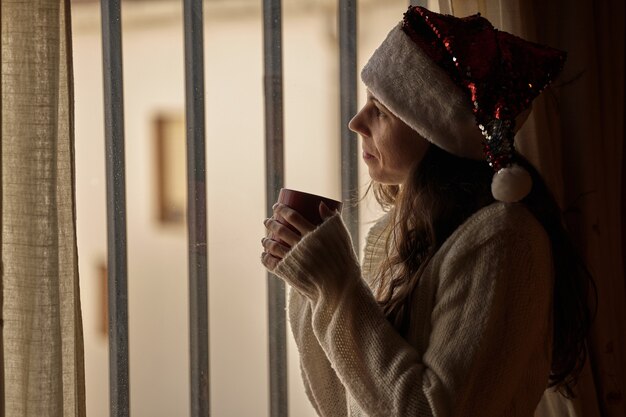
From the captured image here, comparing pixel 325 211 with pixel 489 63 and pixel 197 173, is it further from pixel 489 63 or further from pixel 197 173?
pixel 197 173

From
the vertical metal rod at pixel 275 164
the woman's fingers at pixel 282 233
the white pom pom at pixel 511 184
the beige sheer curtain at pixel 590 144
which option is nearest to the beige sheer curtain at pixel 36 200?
the woman's fingers at pixel 282 233

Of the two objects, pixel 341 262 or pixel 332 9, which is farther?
pixel 332 9

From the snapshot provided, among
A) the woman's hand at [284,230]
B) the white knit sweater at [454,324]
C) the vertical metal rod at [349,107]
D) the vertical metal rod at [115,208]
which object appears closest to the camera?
the white knit sweater at [454,324]

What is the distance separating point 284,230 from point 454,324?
30cm

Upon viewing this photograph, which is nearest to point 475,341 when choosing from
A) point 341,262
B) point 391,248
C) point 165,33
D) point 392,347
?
point 392,347

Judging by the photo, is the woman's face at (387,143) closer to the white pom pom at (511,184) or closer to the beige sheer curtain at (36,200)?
the white pom pom at (511,184)

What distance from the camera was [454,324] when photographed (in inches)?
43.5

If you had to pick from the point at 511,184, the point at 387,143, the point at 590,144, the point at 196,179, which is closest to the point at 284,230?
the point at 387,143

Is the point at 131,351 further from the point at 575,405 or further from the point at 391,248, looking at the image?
the point at 575,405

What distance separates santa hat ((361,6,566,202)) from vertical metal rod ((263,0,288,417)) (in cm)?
48

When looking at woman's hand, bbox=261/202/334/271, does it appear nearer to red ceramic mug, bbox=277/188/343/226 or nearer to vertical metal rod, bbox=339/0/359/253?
red ceramic mug, bbox=277/188/343/226

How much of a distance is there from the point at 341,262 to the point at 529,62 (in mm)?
422

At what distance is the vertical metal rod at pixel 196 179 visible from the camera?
5.32ft

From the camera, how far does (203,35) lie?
5.35ft
